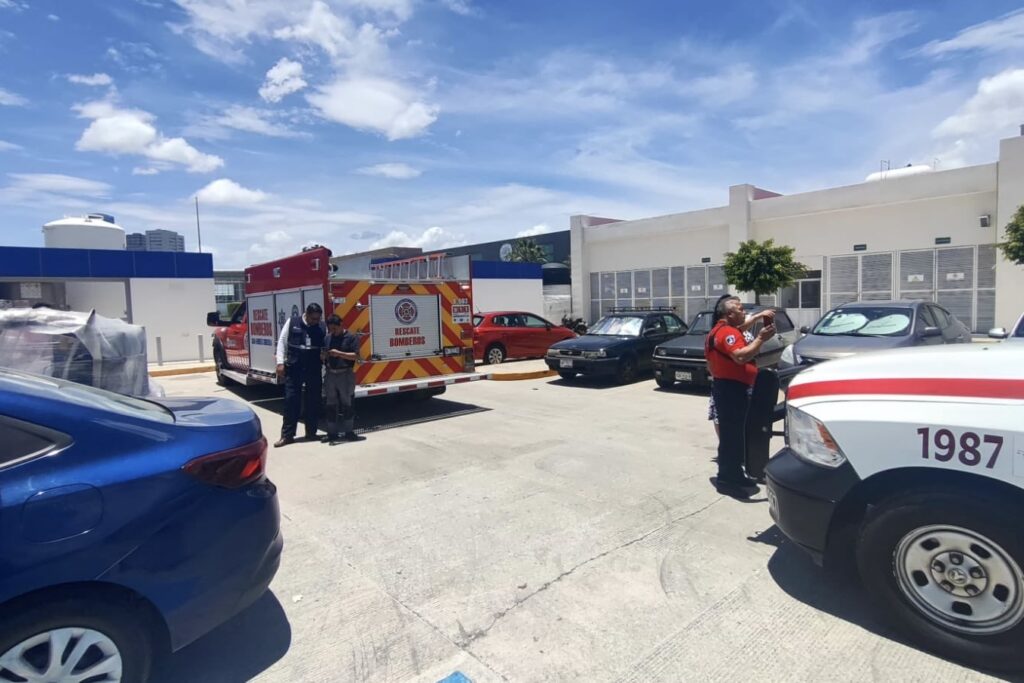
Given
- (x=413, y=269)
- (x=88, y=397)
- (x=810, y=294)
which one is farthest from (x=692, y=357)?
(x=810, y=294)

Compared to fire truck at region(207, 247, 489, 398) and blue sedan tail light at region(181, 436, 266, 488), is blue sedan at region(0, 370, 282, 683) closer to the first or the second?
blue sedan tail light at region(181, 436, 266, 488)

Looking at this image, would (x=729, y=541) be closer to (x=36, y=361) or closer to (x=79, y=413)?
(x=79, y=413)

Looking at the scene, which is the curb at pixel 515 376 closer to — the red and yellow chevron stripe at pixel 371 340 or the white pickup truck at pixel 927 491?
the red and yellow chevron stripe at pixel 371 340

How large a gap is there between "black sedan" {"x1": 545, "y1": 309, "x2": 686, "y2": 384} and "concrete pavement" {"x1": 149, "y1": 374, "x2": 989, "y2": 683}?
16.9 feet

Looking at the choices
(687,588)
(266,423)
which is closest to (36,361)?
(266,423)

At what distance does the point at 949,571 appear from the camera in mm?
2783

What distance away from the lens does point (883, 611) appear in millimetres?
3014

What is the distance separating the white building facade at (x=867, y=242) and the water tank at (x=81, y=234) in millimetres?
23173

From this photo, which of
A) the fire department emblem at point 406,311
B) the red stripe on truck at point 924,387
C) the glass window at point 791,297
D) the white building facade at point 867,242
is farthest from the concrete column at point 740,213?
the red stripe on truck at point 924,387

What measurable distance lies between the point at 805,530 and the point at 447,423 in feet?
19.4

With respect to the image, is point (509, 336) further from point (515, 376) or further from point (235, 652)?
point (235, 652)

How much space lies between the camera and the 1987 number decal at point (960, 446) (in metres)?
2.63

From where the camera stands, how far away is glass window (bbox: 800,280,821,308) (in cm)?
2406

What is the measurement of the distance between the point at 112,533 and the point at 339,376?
5.32 metres
